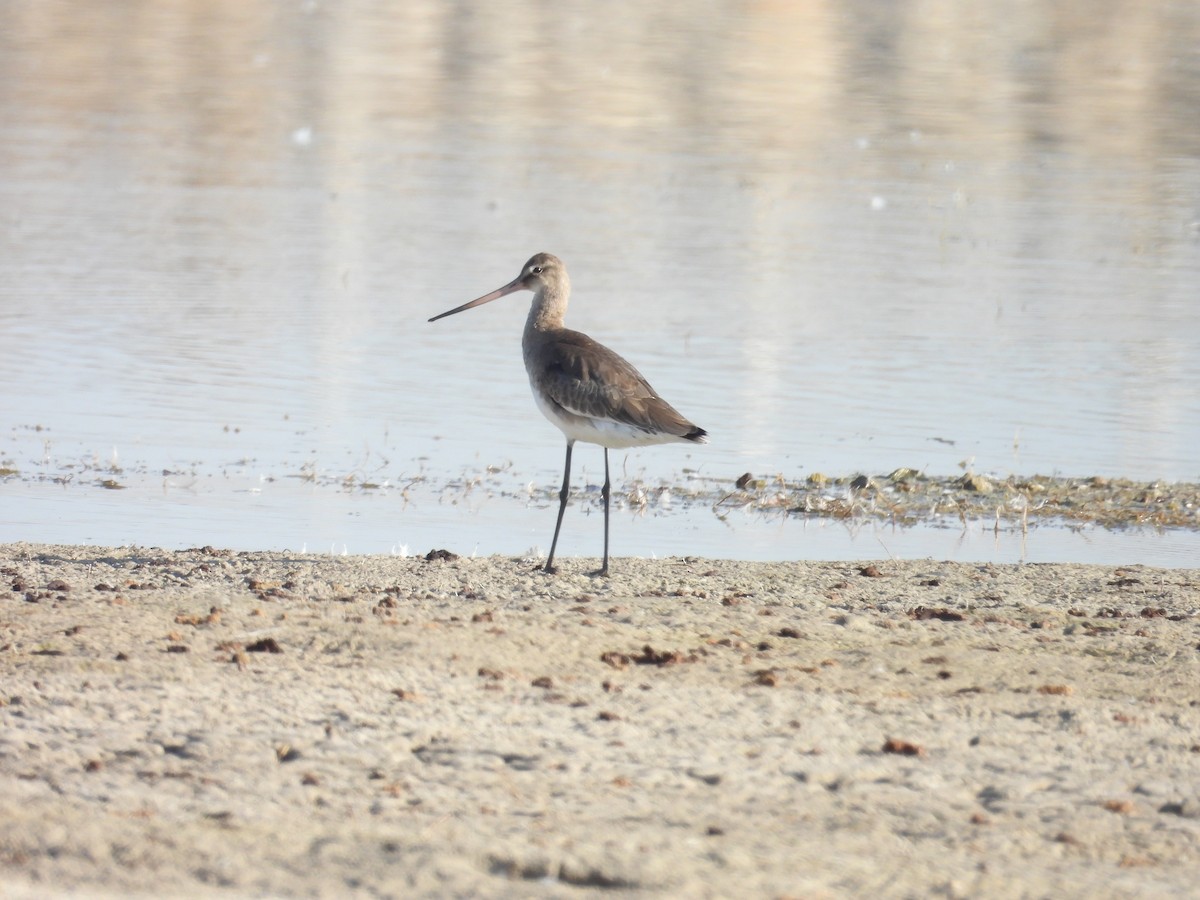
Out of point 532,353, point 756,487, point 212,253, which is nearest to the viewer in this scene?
point 532,353

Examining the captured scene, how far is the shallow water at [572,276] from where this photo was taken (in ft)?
37.8

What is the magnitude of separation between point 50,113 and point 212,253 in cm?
1411

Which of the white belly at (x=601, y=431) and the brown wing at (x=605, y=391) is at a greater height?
the brown wing at (x=605, y=391)

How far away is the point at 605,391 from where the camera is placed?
9.16 m

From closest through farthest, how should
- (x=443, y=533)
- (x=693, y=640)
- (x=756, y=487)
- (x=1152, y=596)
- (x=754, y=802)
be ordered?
(x=754, y=802) < (x=693, y=640) < (x=1152, y=596) < (x=443, y=533) < (x=756, y=487)

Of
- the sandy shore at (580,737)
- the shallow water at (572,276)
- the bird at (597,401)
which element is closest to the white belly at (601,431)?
the bird at (597,401)

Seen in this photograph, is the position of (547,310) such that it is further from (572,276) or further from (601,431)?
(572,276)

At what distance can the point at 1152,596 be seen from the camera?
28.7 ft

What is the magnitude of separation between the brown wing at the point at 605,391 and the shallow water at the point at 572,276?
1.21m

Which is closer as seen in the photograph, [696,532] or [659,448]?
[696,532]

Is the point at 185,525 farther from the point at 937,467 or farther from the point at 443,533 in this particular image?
the point at 937,467

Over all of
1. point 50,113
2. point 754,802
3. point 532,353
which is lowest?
point 754,802

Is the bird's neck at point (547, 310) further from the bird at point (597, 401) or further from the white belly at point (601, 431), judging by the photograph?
the white belly at point (601, 431)

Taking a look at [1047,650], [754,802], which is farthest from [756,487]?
[754,802]
